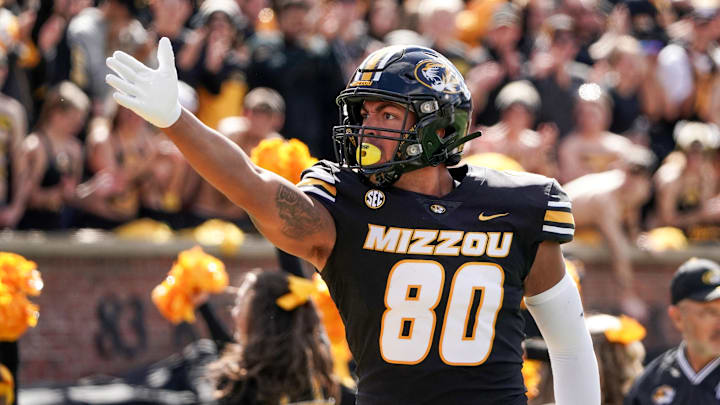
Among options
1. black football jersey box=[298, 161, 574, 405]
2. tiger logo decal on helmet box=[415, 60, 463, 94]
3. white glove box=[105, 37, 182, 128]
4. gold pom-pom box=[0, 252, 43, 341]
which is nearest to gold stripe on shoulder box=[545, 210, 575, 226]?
black football jersey box=[298, 161, 574, 405]

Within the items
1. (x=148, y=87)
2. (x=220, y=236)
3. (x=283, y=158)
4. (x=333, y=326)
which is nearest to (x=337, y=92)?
(x=220, y=236)

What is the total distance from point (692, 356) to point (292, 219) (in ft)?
9.16

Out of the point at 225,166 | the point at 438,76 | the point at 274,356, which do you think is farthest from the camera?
the point at 274,356

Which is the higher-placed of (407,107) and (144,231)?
(407,107)

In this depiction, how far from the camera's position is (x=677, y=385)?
5.31 metres

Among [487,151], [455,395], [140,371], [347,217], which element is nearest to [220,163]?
[347,217]

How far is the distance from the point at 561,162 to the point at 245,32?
9.14 feet

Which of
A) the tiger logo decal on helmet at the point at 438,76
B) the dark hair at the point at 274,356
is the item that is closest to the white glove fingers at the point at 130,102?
the tiger logo decal on helmet at the point at 438,76

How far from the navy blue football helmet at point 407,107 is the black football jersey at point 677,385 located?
2.27m

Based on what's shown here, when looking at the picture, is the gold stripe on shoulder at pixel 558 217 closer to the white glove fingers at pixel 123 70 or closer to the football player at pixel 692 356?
the white glove fingers at pixel 123 70

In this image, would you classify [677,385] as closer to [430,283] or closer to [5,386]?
[430,283]

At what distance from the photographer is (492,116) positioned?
31.6 feet

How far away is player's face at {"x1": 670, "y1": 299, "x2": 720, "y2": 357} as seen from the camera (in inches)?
210

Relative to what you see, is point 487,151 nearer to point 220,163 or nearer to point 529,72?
point 529,72
